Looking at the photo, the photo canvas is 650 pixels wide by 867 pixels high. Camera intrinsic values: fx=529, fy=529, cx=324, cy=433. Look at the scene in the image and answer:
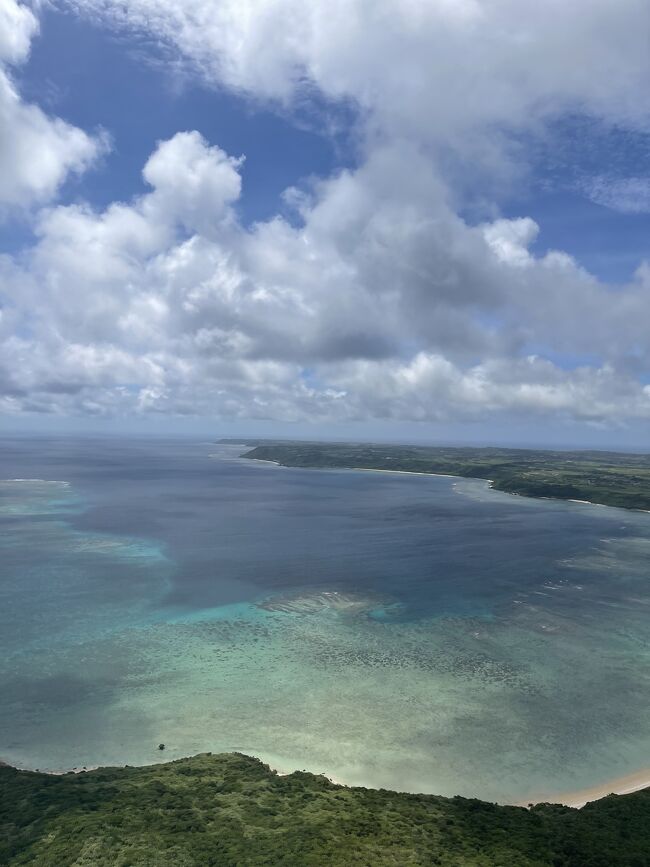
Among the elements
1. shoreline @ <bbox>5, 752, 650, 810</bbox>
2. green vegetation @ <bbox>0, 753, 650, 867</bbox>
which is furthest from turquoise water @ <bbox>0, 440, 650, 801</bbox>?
green vegetation @ <bbox>0, 753, 650, 867</bbox>

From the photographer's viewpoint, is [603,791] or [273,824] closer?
[273,824]

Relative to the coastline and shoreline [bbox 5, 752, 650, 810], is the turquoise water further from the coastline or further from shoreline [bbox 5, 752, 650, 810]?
the coastline

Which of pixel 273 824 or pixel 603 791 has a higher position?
pixel 273 824

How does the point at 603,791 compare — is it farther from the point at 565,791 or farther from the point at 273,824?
the point at 273,824

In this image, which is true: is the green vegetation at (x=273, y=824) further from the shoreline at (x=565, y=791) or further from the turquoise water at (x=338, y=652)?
the turquoise water at (x=338, y=652)

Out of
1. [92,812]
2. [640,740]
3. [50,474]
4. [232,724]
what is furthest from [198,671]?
[50,474]

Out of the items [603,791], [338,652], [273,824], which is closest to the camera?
[273,824]

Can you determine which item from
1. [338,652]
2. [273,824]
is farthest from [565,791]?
[338,652]

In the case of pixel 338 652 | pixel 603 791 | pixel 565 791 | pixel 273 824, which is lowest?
pixel 565 791

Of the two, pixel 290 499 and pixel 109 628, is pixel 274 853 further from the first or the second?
pixel 290 499
